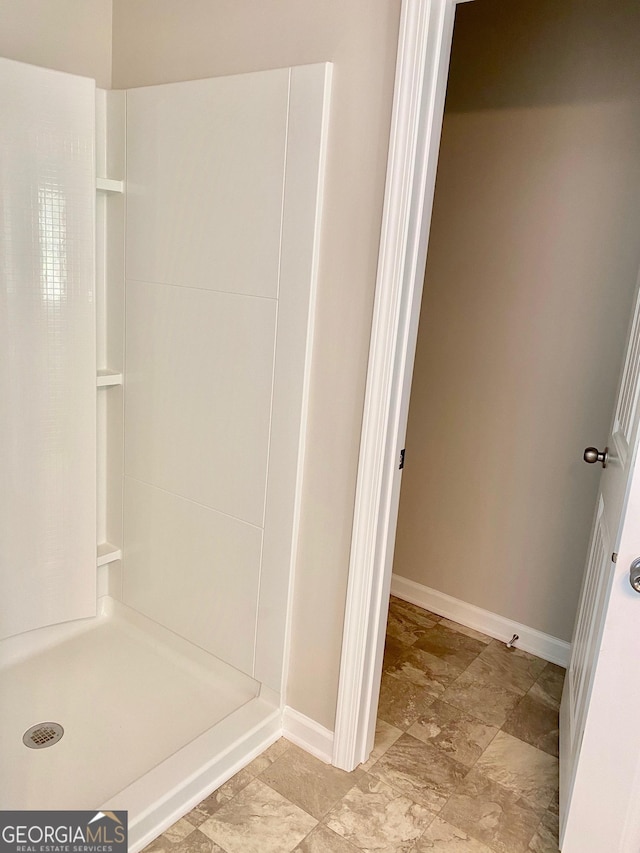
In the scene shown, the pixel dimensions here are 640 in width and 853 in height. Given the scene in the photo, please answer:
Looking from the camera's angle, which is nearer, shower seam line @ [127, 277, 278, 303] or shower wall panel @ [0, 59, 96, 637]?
shower seam line @ [127, 277, 278, 303]

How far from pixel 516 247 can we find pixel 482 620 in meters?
1.45

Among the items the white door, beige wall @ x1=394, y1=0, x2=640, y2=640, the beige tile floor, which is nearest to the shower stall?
the beige tile floor

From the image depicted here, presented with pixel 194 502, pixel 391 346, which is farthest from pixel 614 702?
pixel 194 502

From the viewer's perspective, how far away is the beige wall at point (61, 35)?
1.97 meters

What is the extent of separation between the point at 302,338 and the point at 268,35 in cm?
79

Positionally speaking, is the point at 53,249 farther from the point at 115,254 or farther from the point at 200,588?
the point at 200,588

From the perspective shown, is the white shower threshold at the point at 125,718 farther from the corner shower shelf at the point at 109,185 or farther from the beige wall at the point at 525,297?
the corner shower shelf at the point at 109,185

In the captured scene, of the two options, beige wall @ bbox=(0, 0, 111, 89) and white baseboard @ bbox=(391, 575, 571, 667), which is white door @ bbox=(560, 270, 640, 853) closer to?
white baseboard @ bbox=(391, 575, 571, 667)

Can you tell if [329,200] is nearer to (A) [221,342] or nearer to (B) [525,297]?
(A) [221,342]

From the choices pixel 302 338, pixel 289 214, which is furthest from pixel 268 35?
pixel 302 338

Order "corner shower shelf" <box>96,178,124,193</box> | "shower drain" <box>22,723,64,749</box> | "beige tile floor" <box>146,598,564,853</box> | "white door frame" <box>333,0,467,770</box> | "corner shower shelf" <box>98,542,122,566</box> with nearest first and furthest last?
"white door frame" <box>333,0,467,770</box> → "beige tile floor" <box>146,598,564,853</box> → "shower drain" <box>22,723,64,749</box> → "corner shower shelf" <box>96,178,124,193</box> → "corner shower shelf" <box>98,542,122,566</box>

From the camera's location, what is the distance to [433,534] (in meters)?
2.78

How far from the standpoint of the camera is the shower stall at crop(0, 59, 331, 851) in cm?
178

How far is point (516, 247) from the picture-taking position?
93.4 inches
